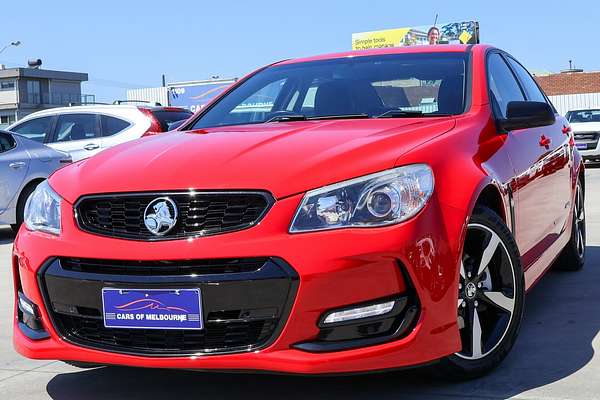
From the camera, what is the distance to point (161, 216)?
122 inches

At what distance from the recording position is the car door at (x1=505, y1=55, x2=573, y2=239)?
4.75 m

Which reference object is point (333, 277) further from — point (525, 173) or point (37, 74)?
point (37, 74)

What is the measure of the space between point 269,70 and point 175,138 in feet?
4.44

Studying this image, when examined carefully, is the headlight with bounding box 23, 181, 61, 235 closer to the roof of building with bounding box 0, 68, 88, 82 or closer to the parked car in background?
the parked car in background

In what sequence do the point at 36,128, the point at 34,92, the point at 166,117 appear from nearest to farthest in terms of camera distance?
the point at 166,117
the point at 36,128
the point at 34,92

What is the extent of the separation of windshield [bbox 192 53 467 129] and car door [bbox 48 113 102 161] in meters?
6.81

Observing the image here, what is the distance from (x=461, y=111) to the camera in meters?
4.05

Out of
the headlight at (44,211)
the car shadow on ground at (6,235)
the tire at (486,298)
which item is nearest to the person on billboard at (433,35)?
the car shadow on ground at (6,235)

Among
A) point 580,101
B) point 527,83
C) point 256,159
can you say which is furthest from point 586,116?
point 580,101

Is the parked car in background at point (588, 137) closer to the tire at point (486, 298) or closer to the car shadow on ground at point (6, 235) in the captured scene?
the car shadow on ground at point (6, 235)

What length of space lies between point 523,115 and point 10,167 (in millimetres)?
6981

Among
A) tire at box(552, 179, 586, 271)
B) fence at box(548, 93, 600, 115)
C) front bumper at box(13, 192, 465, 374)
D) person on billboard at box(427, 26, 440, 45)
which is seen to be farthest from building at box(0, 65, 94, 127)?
front bumper at box(13, 192, 465, 374)

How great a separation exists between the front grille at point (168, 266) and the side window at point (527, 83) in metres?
2.85

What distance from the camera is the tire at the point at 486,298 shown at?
11.3 ft
